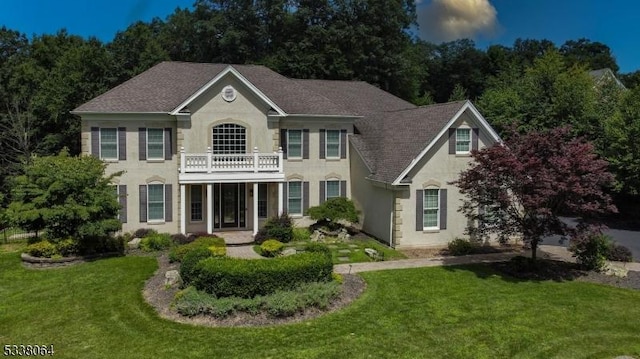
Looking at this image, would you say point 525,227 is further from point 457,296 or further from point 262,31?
point 262,31

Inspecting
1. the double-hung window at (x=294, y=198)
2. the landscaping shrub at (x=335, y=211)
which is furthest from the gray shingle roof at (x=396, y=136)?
the double-hung window at (x=294, y=198)

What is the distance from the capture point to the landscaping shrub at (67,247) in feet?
63.5

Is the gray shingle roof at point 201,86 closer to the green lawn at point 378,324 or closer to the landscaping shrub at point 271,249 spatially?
the landscaping shrub at point 271,249

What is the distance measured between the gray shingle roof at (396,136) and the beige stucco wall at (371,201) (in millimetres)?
671

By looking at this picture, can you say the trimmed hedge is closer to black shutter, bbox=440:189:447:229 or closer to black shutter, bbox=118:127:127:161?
black shutter, bbox=440:189:447:229

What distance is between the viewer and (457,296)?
50.1ft

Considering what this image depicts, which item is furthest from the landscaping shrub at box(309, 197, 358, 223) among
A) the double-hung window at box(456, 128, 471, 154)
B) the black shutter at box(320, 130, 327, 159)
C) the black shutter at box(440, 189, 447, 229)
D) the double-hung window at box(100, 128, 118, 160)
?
the double-hung window at box(100, 128, 118, 160)

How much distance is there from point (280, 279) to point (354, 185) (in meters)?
13.8

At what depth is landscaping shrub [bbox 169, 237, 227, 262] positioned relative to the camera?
18.5 meters

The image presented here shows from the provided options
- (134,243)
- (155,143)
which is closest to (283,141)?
Answer: (155,143)

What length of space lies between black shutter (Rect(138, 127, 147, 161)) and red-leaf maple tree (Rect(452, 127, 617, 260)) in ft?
51.3

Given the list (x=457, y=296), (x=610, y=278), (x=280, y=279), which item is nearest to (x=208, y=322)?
(x=280, y=279)

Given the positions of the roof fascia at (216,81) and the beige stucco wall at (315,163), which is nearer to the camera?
the roof fascia at (216,81)

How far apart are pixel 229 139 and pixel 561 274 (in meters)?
16.7
